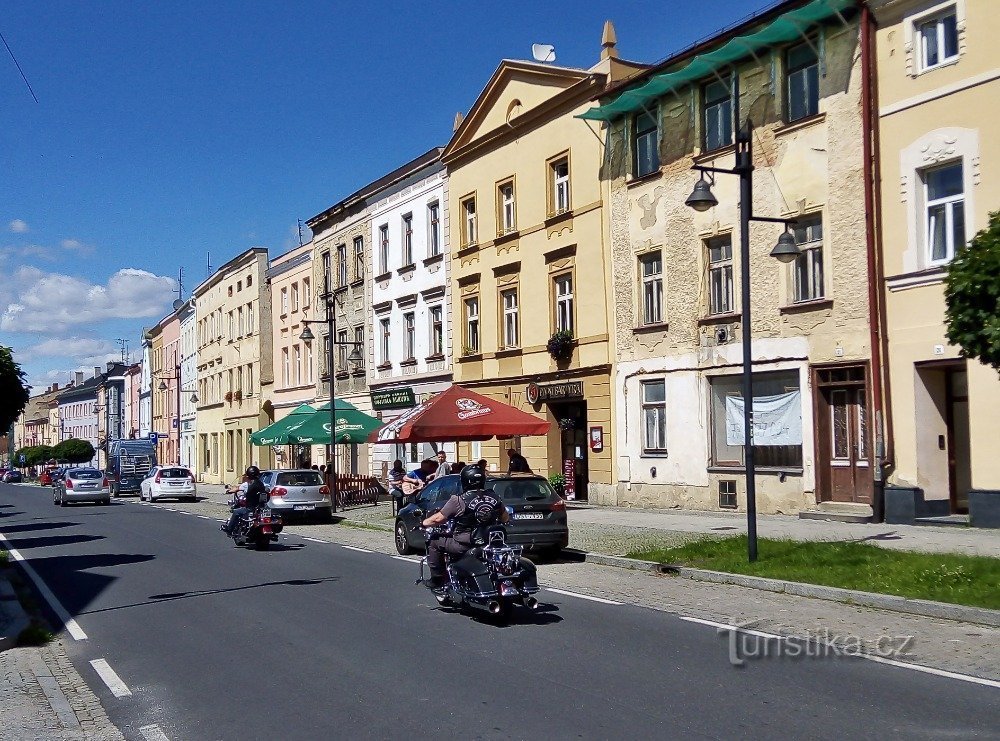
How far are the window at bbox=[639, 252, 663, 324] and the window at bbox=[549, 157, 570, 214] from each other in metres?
3.96

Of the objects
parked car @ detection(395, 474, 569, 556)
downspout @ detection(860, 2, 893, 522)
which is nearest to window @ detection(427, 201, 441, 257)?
downspout @ detection(860, 2, 893, 522)

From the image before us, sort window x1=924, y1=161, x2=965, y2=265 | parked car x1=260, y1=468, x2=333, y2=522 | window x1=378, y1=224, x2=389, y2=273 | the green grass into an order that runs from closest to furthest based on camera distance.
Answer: the green grass < window x1=924, y1=161, x2=965, y2=265 < parked car x1=260, y1=468, x2=333, y2=522 < window x1=378, y1=224, x2=389, y2=273

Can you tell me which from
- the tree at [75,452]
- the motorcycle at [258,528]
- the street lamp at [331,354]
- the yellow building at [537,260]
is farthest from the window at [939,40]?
the tree at [75,452]

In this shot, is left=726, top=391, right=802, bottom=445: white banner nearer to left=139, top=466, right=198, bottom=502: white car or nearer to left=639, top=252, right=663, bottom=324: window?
left=639, top=252, right=663, bottom=324: window

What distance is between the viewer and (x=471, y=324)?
3478 cm

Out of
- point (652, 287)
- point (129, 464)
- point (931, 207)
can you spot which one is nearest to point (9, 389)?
point (652, 287)

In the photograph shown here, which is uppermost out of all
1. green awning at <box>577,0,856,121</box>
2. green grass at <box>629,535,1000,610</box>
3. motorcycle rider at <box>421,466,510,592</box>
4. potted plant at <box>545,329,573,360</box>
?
green awning at <box>577,0,856,121</box>

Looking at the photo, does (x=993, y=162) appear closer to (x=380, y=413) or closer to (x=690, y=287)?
(x=690, y=287)

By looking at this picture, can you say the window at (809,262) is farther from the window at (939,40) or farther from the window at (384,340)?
the window at (384,340)

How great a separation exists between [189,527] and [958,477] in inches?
744

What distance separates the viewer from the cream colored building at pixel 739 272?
2067 centimetres

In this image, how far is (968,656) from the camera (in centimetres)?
890

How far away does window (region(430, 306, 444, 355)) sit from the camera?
120 ft

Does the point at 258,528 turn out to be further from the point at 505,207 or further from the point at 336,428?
the point at 505,207
